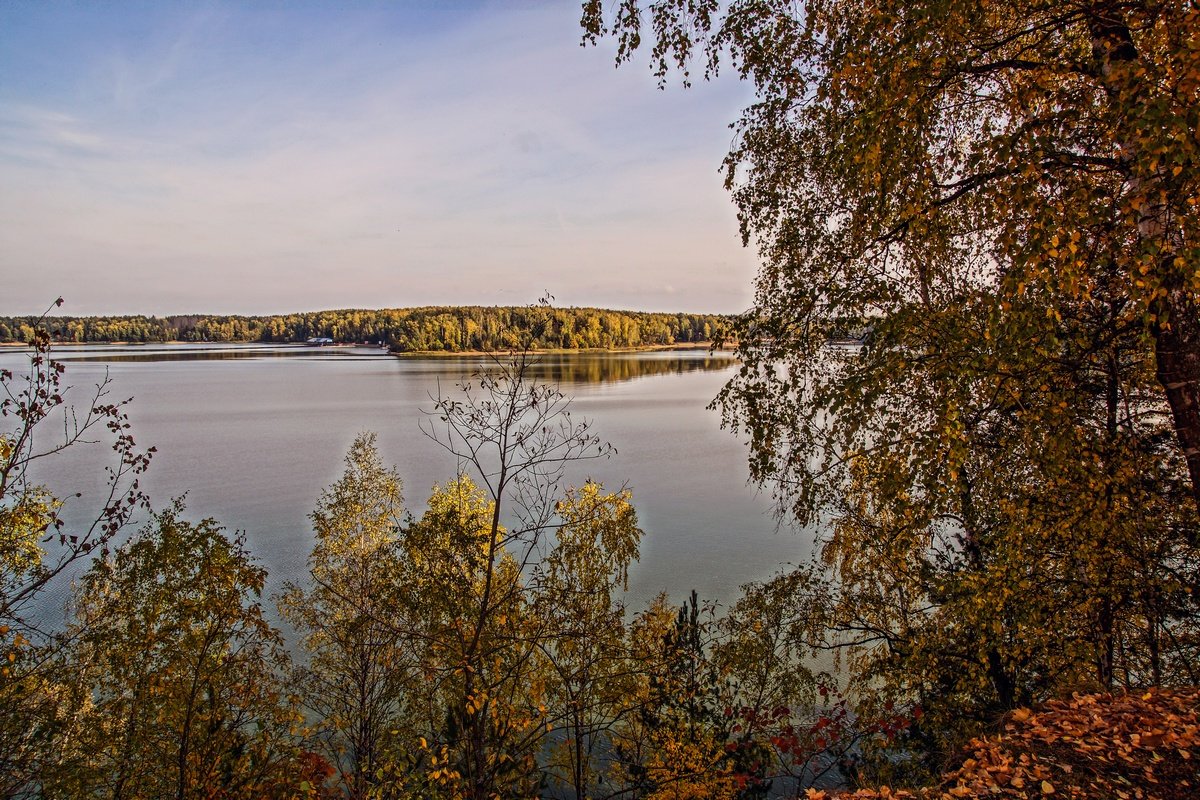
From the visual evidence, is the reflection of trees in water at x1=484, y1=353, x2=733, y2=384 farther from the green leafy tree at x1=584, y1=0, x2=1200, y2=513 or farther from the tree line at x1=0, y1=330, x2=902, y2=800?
the green leafy tree at x1=584, y1=0, x2=1200, y2=513

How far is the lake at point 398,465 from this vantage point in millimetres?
20906

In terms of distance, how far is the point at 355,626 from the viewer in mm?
7906

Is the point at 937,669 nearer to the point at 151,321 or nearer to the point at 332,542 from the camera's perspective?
the point at 332,542

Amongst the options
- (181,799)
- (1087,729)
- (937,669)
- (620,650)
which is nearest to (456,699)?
(620,650)

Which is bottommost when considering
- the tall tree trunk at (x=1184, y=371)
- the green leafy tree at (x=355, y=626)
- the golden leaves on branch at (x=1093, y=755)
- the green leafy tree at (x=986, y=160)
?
the green leafy tree at (x=355, y=626)

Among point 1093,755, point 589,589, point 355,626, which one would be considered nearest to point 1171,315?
point 1093,755

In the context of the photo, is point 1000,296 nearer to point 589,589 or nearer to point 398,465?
point 589,589

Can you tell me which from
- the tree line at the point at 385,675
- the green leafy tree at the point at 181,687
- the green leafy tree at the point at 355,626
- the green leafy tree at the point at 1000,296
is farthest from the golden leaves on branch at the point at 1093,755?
the green leafy tree at the point at 181,687

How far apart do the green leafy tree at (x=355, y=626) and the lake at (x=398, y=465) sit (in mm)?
1942

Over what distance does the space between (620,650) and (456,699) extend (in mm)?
3821

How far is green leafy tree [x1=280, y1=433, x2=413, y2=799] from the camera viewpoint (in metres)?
10.8

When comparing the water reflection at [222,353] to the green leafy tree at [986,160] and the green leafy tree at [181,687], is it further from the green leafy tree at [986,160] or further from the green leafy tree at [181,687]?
the green leafy tree at [986,160]

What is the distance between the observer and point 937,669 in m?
6.98

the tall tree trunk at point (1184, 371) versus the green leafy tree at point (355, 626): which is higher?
the tall tree trunk at point (1184, 371)
